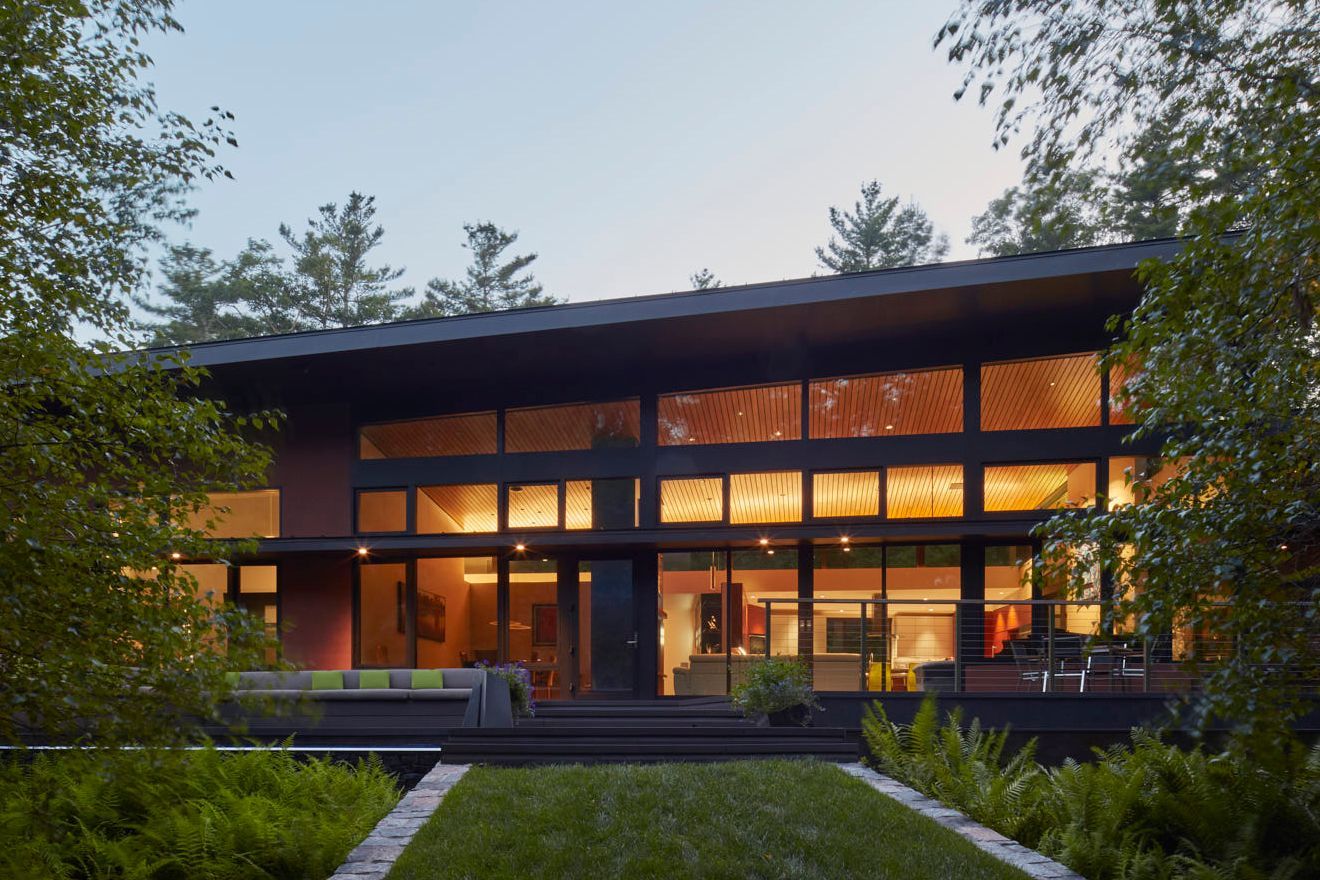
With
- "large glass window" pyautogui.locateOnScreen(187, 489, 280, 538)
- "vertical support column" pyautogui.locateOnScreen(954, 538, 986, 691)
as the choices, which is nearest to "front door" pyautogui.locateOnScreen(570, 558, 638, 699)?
"vertical support column" pyautogui.locateOnScreen(954, 538, 986, 691)

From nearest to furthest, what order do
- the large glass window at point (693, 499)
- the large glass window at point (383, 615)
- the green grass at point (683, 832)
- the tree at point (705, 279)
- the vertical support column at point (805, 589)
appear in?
the green grass at point (683, 832), the vertical support column at point (805, 589), the large glass window at point (693, 499), the large glass window at point (383, 615), the tree at point (705, 279)

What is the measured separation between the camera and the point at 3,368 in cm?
429

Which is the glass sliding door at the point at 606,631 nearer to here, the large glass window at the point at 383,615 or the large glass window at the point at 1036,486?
the large glass window at the point at 383,615

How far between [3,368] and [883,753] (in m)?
7.37

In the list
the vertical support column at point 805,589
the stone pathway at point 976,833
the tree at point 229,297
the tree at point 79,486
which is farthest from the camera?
the tree at point 229,297

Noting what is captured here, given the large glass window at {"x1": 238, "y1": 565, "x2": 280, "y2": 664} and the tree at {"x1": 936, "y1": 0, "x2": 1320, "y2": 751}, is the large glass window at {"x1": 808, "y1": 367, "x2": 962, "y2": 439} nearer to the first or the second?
the large glass window at {"x1": 238, "y1": 565, "x2": 280, "y2": 664}

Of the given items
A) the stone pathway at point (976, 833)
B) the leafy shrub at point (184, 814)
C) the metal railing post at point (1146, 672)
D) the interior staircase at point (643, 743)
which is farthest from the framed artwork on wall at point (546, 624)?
the metal railing post at point (1146, 672)

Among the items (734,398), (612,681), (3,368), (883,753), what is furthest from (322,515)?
(3,368)

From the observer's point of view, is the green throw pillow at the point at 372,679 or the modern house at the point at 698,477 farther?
the modern house at the point at 698,477

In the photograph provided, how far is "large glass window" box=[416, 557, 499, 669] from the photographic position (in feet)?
53.7

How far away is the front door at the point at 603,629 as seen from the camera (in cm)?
1547

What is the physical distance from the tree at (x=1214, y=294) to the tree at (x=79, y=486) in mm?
3779

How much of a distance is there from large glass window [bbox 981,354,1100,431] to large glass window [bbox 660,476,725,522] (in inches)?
Result: 147

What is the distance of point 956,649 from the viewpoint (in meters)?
12.8
